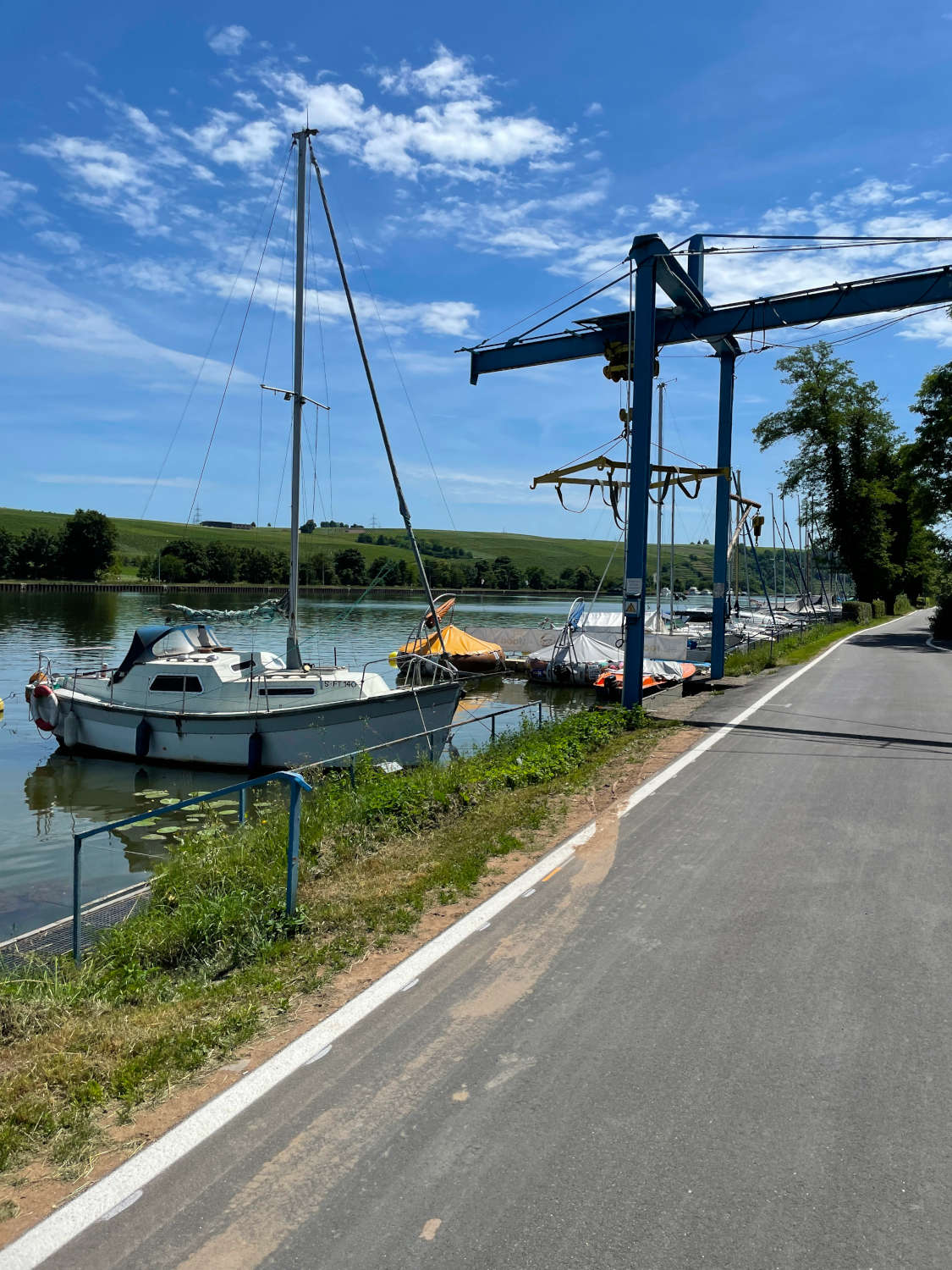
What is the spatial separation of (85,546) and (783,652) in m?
111

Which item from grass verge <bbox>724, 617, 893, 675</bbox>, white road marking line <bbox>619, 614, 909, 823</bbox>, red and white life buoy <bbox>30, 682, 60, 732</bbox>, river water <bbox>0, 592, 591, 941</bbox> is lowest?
river water <bbox>0, 592, 591, 941</bbox>

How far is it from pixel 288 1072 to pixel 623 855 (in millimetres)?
3547

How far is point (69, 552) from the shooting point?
119438mm

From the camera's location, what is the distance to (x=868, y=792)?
28.9ft

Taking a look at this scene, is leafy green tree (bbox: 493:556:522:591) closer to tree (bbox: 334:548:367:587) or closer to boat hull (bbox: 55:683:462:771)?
tree (bbox: 334:548:367:587)

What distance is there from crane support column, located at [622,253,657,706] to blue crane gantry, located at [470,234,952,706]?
0.01 meters

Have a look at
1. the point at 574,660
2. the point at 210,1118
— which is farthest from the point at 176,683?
the point at 574,660

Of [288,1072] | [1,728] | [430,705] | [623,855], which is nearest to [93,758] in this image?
[1,728]

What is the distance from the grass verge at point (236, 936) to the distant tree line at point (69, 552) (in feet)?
395

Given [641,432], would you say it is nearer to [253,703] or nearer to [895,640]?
[253,703]

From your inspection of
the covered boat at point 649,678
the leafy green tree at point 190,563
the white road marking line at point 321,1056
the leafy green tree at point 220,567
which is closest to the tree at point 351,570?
the leafy green tree at point 220,567

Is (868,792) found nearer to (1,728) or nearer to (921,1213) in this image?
(921,1213)

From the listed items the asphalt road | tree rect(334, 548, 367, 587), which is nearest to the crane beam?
the asphalt road

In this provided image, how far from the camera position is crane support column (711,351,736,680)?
16.8 m
